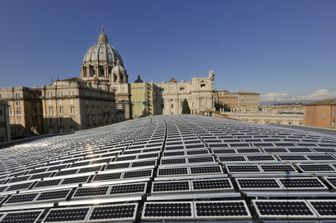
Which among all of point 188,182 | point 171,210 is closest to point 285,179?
point 188,182

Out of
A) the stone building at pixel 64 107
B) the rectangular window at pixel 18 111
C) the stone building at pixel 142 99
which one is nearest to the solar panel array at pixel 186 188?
the stone building at pixel 64 107

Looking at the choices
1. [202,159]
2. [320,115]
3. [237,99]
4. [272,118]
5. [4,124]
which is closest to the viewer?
[202,159]

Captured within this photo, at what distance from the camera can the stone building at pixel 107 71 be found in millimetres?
95062

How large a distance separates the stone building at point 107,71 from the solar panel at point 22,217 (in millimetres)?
87361

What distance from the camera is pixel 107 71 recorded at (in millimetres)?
104188

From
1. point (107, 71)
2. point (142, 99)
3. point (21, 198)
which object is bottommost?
point (21, 198)

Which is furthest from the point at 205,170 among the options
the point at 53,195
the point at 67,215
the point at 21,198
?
the point at 21,198

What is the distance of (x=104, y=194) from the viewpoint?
6.62 m

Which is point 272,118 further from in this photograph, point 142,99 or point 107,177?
point 107,177

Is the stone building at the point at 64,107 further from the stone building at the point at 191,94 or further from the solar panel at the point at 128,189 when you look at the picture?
the stone building at the point at 191,94

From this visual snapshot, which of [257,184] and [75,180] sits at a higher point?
[257,184]

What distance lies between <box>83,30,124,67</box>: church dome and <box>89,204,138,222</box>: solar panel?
351ft

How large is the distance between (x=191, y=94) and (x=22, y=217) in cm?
10226

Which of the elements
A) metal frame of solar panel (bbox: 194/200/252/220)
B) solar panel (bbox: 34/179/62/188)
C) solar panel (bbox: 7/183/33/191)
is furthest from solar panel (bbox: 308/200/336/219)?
solar panel (bbox: 7/183/33/191)
